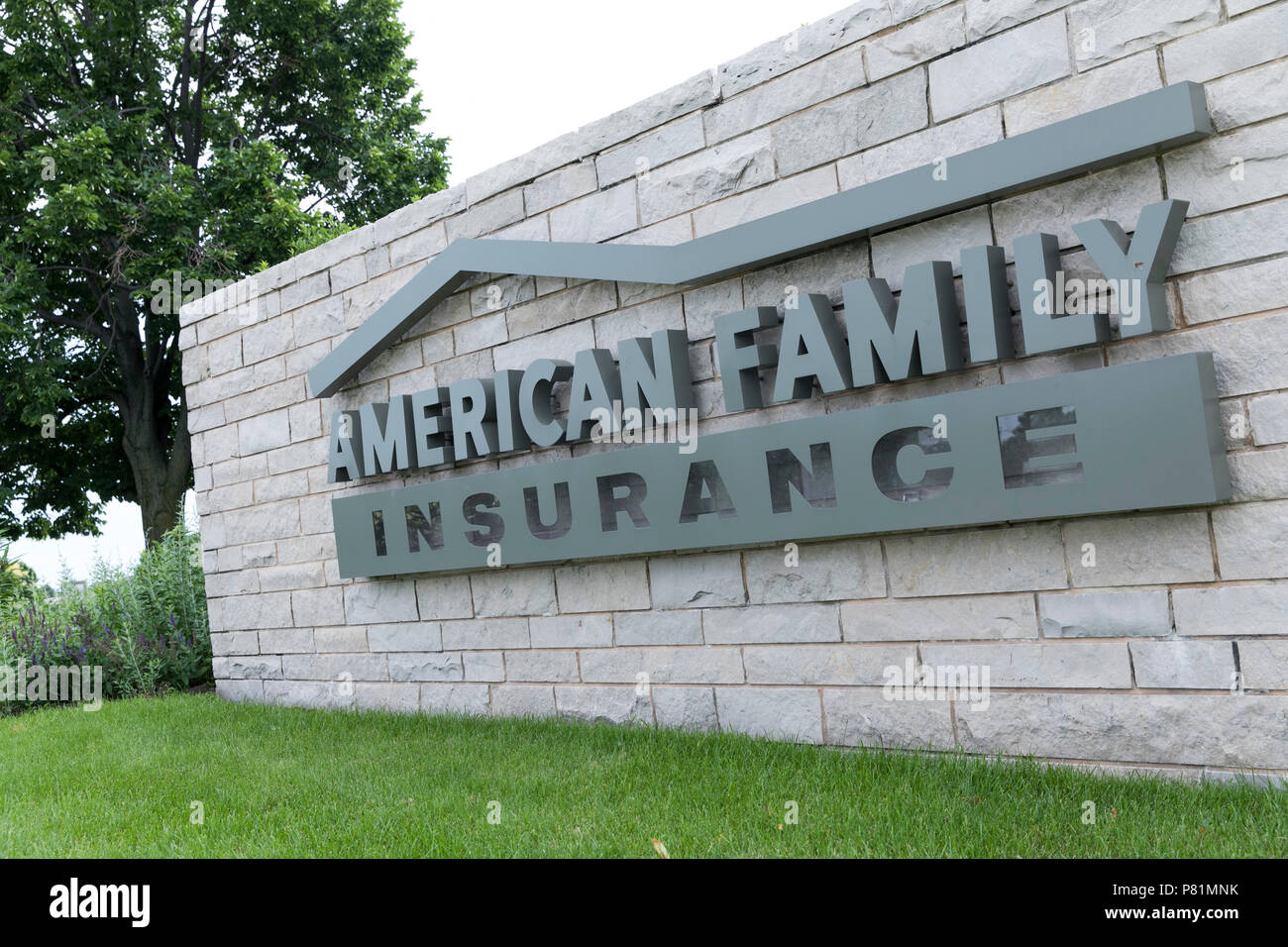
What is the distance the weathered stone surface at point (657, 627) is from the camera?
5.13m

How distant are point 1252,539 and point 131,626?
8.67 m

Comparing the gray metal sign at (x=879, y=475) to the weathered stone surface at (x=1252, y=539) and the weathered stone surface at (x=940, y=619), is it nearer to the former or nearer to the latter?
the weathered stone surface at (x=1252, y=539)

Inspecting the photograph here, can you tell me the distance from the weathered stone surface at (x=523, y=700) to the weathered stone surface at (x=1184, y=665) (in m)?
3.09

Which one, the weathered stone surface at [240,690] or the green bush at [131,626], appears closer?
the weathered stone surface at [240,690]

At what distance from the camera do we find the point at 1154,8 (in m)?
3.72

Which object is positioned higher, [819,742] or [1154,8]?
[1154,8]

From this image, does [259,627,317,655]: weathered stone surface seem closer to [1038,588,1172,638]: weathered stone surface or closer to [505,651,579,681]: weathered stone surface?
[505,651,579,681]: weathered stone surface

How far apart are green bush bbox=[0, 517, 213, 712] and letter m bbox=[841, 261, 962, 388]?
22.5 ft

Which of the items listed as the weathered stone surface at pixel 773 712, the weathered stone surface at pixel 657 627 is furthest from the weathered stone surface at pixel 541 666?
the weathered stone surface at pixel 773 712

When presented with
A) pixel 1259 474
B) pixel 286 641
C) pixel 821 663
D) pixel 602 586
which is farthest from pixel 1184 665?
pixel 286 641

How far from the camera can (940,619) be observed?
4285 millimetres

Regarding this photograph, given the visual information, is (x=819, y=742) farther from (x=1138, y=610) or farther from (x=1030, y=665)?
(x=1138, y=610)
